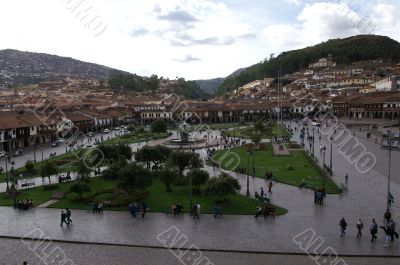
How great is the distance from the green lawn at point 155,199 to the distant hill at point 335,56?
458 ft

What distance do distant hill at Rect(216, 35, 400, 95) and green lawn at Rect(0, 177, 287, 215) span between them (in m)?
140

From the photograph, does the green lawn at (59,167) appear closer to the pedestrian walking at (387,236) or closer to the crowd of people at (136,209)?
the crowd of people at (136,209)

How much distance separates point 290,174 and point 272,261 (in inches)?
564

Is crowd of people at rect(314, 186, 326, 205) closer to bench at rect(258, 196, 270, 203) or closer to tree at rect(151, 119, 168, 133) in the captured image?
bench at rect(258, 196, 270, 203)

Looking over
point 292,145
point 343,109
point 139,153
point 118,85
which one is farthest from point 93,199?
point 118,85

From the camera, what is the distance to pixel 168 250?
14195mm

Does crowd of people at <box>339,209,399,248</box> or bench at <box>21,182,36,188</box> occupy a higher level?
crowd of people at <box>339,209,399,248</box>

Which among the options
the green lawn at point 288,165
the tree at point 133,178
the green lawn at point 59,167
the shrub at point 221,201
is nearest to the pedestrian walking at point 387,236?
the shrub at point 221,201

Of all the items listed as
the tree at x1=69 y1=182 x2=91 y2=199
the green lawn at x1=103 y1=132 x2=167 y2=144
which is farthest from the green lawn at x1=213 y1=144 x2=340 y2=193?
the green lawn at x1=103 y1=132 x2=167 y2=144

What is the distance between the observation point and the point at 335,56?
540 ft

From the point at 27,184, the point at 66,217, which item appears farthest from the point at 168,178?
the point at 27,184

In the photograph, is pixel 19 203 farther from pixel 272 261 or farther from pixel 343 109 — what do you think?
pixel 343 109

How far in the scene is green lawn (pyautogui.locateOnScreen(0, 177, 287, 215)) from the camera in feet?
62.2

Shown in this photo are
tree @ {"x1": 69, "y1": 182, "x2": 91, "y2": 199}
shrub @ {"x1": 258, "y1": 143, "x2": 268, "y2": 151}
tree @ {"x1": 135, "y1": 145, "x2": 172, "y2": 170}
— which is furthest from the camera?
shrub @ {"x1": 258, "y1": 143, "x2": 268, "y2": 151}
